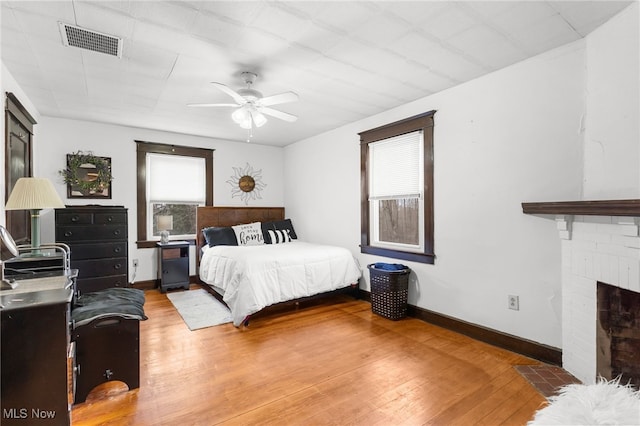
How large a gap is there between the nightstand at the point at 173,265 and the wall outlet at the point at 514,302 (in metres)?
4.32

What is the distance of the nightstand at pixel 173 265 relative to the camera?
4730 millimetres

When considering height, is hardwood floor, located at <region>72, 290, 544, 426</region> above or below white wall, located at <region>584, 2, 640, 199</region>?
below

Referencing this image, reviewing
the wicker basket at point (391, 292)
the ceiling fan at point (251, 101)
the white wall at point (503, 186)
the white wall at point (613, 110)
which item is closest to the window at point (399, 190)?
the white wall at point (503, 186)

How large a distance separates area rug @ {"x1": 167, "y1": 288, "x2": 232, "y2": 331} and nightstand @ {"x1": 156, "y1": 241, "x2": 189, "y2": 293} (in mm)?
193

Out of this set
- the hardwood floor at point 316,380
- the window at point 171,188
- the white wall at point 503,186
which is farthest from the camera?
the window at point 171,188

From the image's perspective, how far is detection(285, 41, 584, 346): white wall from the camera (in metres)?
2.47

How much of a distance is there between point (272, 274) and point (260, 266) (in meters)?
0.17

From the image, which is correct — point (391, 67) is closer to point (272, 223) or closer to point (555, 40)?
point (555, 40)

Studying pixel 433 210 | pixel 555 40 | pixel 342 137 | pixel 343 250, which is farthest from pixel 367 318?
pixel 555 40

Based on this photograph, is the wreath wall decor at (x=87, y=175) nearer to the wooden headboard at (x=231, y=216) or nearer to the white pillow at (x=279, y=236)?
the wooden headboard at (x=231, y=216)

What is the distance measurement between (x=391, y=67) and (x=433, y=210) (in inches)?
61.6

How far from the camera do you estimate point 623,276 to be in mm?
1982

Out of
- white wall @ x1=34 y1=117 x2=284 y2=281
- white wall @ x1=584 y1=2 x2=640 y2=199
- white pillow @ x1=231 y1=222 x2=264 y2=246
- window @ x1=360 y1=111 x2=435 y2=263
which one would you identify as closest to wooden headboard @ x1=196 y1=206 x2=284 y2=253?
white wall @ x1=34 y1=117 x2=284 y2=281

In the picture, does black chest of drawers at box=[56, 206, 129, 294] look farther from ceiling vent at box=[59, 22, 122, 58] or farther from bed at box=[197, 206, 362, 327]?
ceiling vent at box=[59, 22, 122, 58]
